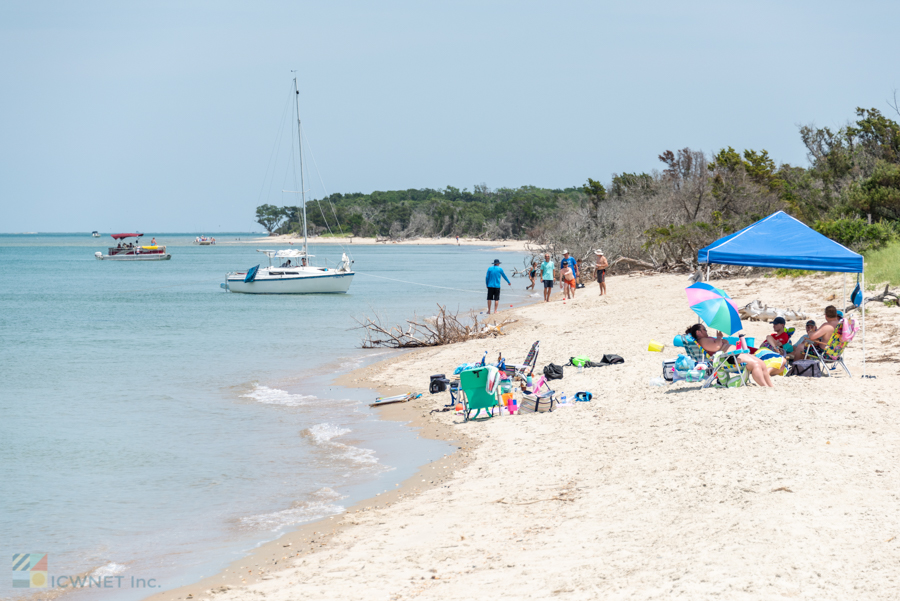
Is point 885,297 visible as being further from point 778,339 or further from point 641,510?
point 641,510

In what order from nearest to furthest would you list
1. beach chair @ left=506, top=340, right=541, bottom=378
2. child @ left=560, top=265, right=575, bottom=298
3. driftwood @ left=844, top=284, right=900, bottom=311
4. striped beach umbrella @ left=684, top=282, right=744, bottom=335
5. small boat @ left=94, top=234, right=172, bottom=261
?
striped beach umbrella @ left=684, top=282, right=744, bottom=335, beach chair @ left=506, top=340, right=541, bottom=378, driftwood @ left=844, top=284, right=900, bottom=311, child @ left=560, top=265, right=575, bottom=298, small boat @ left=94, top=234, right=172, bottom=261

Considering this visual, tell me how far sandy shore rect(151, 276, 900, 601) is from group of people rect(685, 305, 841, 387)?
1.16ft

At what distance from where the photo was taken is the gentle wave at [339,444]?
28.9 ft

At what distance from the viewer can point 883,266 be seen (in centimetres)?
1741

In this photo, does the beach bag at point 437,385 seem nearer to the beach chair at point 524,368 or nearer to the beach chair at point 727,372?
the beach chair at point 524,368

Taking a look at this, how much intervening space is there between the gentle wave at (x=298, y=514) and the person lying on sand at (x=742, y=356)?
4.66 meters

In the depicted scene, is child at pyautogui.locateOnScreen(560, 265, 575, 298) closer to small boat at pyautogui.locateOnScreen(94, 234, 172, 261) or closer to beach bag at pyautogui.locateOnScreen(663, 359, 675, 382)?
beach bag at pyautogui.locateOnScreen(663, 359, 675, 382)

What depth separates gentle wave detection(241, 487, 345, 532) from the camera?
688 cm

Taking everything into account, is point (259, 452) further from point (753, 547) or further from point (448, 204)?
point (448, 204)

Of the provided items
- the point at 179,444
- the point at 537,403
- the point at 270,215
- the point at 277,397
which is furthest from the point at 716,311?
the point at 270,215

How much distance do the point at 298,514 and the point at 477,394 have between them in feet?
10.7

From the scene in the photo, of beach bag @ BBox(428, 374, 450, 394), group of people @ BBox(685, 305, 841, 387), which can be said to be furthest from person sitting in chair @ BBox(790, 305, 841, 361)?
beach bag @ BBox(428, 374, 450, 394)

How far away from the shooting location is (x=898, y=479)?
18.1 feet

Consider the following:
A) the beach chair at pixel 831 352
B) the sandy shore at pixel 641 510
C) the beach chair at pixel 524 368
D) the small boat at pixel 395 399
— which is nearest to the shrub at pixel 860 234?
the sandy shore at pixel 641 510
